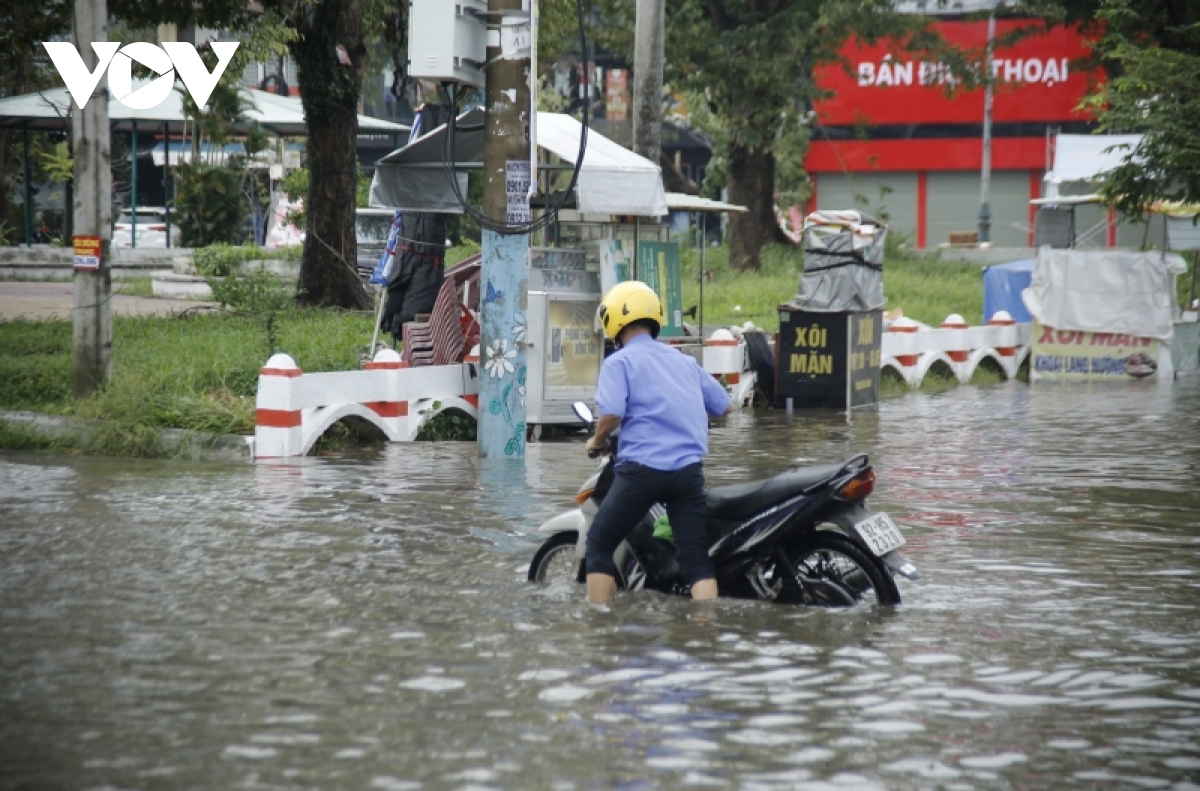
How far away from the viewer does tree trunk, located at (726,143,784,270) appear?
34562mm

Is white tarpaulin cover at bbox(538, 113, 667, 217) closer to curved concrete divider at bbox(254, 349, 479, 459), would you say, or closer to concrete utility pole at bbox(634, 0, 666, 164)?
curved concrete divider at bbox(254, 349, 479, 459)

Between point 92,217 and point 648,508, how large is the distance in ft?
25.6

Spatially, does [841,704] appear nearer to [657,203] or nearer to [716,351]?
[657,203]

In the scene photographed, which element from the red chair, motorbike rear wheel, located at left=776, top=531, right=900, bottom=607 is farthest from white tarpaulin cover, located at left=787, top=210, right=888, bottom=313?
motorbike rear wheel, located at left=776, top=531, right=900, bottom=607

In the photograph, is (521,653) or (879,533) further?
(879,533)

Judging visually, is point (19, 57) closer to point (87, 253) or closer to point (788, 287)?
point (788, 287)

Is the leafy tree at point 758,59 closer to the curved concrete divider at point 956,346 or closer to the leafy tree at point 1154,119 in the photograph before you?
the curved concrete divider at point 956,346

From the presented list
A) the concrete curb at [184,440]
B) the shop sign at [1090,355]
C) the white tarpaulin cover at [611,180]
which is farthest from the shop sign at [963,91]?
the concrete curb at [184,440]

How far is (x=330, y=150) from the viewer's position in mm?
20719

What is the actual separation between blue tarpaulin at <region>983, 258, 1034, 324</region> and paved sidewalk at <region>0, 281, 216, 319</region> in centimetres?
1146

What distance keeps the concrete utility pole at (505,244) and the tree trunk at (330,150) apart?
770 cm

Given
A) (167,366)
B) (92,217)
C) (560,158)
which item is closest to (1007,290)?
(560,158)

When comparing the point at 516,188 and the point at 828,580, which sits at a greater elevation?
the point at 516,188

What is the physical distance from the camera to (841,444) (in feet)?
48.5
